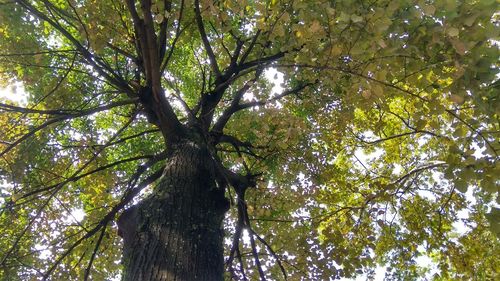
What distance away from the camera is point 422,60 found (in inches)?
102

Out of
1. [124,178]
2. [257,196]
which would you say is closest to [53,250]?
[124,178]

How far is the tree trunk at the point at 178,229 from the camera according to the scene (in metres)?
2.66

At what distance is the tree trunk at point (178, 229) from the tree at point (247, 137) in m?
0.01

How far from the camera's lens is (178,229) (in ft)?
9.49

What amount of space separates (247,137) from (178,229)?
12.5 ft

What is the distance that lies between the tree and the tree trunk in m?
0.01

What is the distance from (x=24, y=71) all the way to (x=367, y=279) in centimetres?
547

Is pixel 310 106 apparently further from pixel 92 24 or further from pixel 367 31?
pixel 367 31

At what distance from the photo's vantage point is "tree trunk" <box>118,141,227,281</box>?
2.66 m

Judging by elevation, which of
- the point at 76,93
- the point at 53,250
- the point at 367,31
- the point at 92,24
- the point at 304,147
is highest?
the point at 76,93

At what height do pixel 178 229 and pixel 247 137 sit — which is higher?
pixel 247 137

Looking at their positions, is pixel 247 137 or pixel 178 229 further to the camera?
pixel 247 137

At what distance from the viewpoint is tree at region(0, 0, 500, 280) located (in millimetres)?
2465

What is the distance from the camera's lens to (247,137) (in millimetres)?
6621
